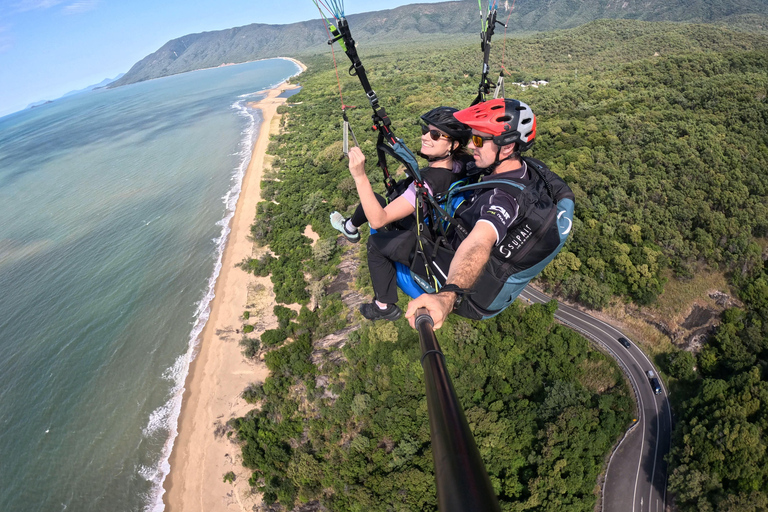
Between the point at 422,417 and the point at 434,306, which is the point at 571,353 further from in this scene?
the point at 434,306

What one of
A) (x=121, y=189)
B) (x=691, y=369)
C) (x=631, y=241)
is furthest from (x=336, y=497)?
(x=121, y=189)

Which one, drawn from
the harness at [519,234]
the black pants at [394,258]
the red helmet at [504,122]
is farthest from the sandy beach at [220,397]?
the red helmet at [504,122]

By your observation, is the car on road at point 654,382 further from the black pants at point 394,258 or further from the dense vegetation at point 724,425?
the black pants at point 394,258

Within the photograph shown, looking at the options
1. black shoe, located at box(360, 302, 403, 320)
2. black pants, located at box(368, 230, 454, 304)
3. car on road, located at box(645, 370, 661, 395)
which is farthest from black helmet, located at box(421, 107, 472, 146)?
car on road, located at box(645, 370, 661, 395)

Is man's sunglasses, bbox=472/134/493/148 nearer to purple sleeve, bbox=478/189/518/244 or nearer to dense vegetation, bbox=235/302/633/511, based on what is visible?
purple sleeve, bbox=478/189/518/244

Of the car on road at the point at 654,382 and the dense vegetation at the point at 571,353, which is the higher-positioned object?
the dense vegetation at the point at 571,353

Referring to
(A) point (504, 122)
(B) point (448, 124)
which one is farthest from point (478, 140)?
(B) point (448, 124)
